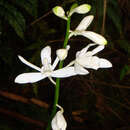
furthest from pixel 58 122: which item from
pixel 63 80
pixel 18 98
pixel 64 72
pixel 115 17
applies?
pixel 63 80

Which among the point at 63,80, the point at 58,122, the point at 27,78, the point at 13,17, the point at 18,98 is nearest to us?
the point at 58,122

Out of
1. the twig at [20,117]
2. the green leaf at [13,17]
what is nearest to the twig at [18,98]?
the twig at [20,117]

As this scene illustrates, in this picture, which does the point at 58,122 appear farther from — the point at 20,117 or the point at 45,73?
the point at 20,117

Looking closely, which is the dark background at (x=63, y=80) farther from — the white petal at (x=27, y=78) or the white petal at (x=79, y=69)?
the white petal at (x=79, y=69)

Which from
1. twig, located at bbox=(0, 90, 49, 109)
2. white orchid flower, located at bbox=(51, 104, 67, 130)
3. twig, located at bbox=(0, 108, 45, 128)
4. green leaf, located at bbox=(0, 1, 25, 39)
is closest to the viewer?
white orchid flower, located at bbox=(51, 104, 67, 130)

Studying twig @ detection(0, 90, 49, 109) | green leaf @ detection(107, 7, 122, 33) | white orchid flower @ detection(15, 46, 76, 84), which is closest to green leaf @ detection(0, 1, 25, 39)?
white orchid flower @ detection(15, 46, 76, 84)

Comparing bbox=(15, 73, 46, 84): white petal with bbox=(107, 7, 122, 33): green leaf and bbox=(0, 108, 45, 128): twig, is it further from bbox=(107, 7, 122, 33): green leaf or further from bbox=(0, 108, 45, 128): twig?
bbox=(0, 108, 45, 128): twig

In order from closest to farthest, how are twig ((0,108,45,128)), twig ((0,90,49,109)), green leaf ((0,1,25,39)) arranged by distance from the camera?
green leaf ((0,1,25,39)) → twig ((0,108,45,128)) → twig ((0,90,49,109))
